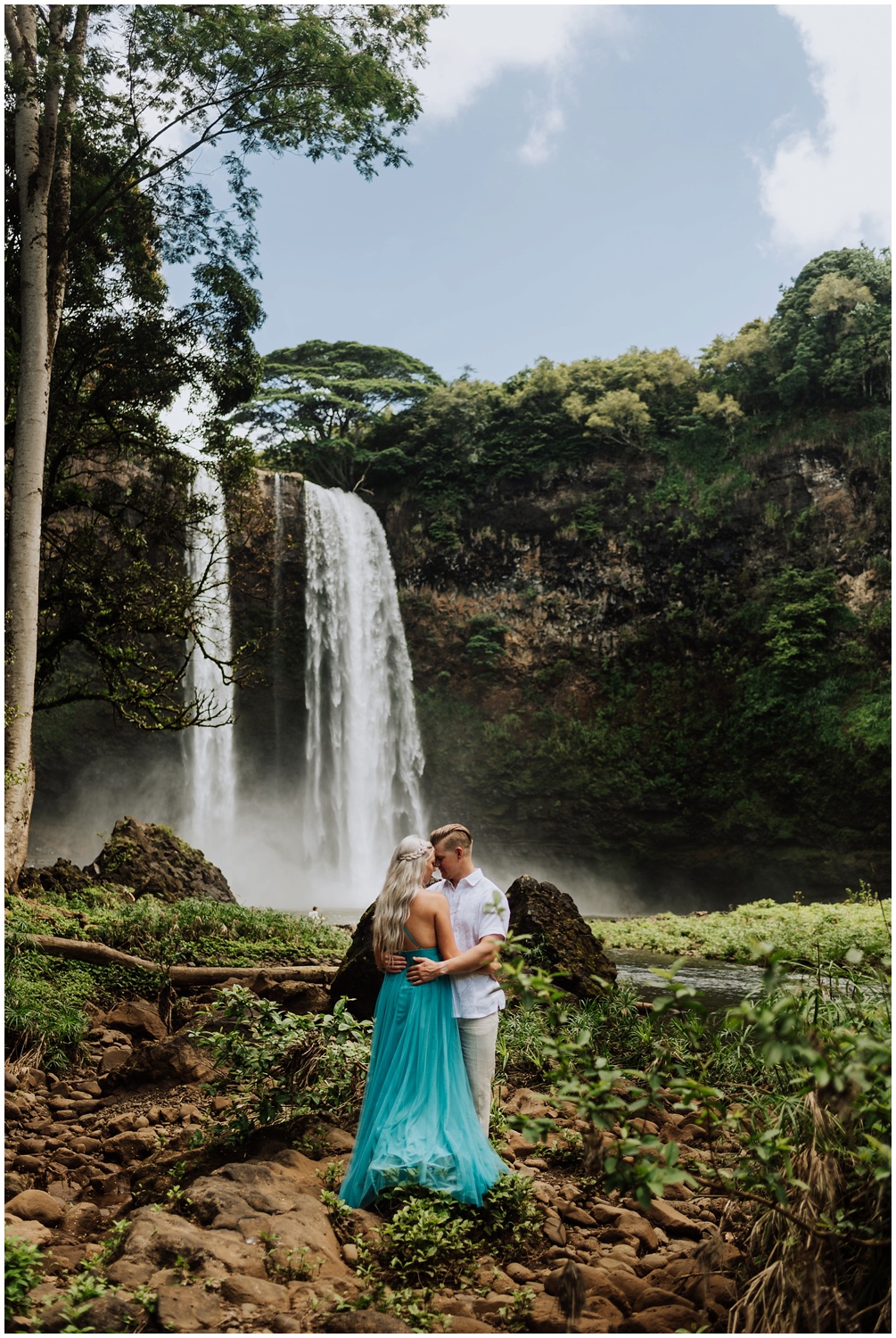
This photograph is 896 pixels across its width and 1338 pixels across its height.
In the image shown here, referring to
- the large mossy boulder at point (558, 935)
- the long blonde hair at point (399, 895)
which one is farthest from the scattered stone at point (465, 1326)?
the large mossy boulder at point (558, 935)

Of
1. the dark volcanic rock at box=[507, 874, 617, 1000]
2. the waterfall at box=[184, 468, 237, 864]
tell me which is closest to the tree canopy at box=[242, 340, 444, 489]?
the waterfall at box=[184, 468, 237, 864]

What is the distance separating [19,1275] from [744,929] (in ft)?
39.9

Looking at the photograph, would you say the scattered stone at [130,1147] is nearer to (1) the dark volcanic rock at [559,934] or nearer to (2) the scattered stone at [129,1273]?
(2) the scattered stone at [129,1273]

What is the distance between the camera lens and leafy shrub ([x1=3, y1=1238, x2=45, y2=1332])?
252cm

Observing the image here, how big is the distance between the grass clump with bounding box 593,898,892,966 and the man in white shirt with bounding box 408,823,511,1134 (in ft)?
22.6

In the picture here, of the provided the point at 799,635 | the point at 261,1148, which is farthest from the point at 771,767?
the point at 261,1148

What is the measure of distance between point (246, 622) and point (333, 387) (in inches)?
314

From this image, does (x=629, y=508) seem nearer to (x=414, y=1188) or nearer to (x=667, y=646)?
(x=667, y=646)

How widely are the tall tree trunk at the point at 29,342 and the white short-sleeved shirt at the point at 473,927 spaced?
565cm

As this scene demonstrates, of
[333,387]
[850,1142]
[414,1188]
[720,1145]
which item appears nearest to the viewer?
[850,1142]

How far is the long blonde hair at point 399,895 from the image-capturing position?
3.38 m

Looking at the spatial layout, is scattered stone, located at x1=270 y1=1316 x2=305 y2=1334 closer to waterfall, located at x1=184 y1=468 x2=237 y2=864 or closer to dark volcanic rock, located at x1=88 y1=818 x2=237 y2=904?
dark volcanic rock, located at x1=88 y1=818 x2=237 y2=904

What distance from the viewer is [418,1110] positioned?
3.24 meters

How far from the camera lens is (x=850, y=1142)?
259cm
